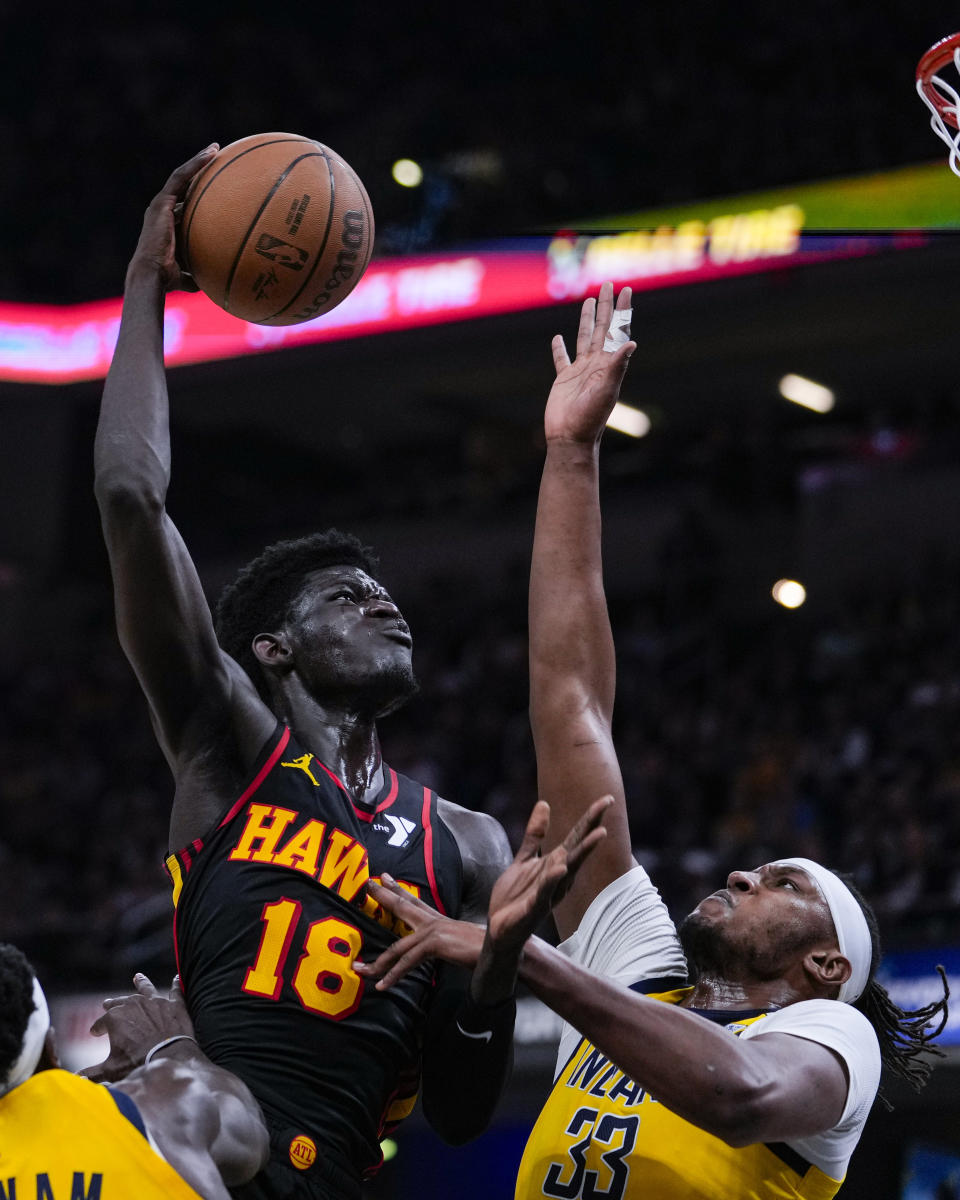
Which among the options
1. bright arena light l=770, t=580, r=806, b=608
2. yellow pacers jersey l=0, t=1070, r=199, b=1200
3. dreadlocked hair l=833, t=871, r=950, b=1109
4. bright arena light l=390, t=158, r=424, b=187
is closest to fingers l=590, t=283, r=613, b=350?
dreadlocked hair l=833, t=871, r=950, b=1109

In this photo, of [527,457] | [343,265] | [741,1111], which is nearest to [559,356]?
[343,265]

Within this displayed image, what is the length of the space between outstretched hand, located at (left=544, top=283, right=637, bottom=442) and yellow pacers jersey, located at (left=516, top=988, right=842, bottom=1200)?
1450 millimetres

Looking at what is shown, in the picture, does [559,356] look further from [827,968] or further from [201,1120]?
[201,1120]

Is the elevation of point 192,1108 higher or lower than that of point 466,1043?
lower

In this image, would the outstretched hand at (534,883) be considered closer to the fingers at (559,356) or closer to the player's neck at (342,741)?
the player's neck at (342,741)

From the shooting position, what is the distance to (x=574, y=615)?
3.98m

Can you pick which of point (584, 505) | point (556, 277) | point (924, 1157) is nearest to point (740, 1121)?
point (584, 505)

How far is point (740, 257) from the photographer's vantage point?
13414mm

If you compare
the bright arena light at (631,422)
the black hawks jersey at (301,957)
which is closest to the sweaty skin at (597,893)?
the black hawks jersey at (301,957)

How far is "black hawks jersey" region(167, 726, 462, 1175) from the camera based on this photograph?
3.21m

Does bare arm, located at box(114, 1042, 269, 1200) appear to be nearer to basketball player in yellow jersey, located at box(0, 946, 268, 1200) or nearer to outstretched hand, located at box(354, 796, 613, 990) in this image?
basketball player in yellow jersey, located at box(0, 946, 268, 1200)

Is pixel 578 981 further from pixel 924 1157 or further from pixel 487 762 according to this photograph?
pixel 487 762

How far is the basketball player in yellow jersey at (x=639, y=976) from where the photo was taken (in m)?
3.01

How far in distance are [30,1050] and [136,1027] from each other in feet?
1.17
